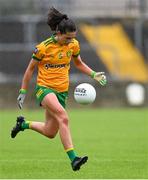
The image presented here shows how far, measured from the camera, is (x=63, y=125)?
10.3 metres

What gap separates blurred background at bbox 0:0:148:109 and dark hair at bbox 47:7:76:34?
16.0 meters

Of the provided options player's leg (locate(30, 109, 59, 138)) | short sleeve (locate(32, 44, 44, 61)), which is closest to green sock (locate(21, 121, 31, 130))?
player's leg (locate(30, 109, 59, 138))

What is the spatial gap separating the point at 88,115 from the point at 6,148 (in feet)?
32.5

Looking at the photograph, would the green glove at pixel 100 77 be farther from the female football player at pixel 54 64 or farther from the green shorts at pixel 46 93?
the green shorts at pixel 46 93

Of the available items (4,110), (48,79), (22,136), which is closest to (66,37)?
(48,79)

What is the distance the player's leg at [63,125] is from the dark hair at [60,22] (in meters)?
0.91

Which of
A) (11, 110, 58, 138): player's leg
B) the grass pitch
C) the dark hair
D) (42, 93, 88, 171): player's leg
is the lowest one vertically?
the grass pitch

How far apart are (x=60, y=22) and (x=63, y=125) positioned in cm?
148

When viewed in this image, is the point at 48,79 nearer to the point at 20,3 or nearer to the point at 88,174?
the point at 88,174

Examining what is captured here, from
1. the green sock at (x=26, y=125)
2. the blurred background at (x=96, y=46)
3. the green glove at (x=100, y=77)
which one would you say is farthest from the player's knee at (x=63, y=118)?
the blurred background at (x=96, y=46)

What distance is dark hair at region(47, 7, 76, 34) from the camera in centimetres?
1062

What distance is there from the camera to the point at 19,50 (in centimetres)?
2764

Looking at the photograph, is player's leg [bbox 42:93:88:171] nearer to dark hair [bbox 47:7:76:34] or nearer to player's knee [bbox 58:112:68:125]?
player's knee [bbox 58:112:68:125]

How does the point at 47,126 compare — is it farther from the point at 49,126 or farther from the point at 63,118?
the point at 63,118
